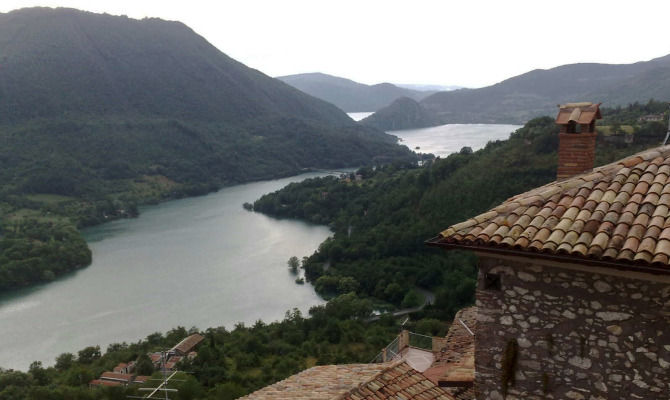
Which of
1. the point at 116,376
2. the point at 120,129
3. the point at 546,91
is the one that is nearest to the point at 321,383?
the point at 116,376

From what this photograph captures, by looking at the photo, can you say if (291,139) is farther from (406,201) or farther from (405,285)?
(405,285)

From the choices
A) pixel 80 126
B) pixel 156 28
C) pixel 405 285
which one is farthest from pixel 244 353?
pixel 156 28


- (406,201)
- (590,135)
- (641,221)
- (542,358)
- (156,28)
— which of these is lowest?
(406,201)

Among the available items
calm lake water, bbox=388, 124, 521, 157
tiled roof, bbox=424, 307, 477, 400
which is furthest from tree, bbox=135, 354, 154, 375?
calm lake water, bbox=388, 124, 521, 157

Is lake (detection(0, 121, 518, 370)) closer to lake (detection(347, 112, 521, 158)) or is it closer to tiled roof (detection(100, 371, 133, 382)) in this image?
tiled roof (detection(100, 371, 133, 382))

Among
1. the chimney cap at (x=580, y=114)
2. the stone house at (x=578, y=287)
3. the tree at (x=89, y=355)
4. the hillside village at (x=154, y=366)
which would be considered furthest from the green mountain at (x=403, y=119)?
the stone house at (x=578, y=287)

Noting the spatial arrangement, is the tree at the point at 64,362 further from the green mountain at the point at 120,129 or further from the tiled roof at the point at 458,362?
the tiled roof at the point at 458,362

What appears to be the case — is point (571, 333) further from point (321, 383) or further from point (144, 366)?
A: point (144, 366)
